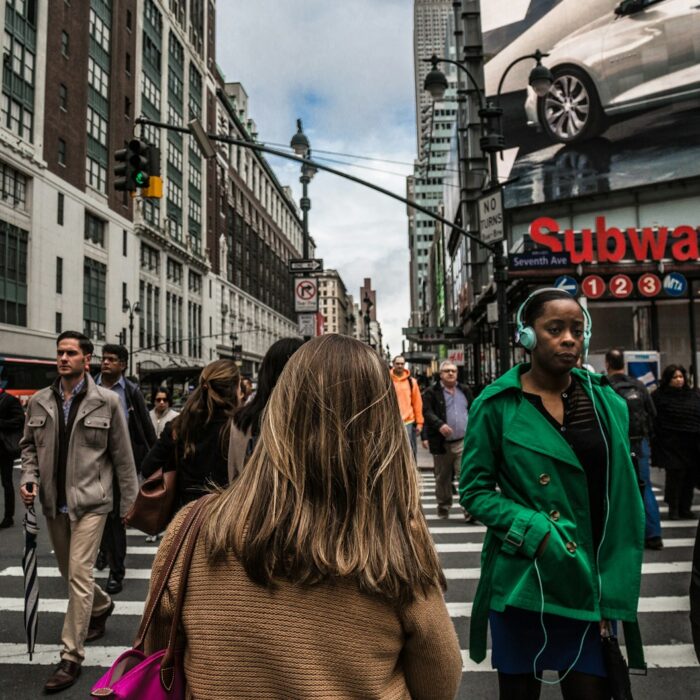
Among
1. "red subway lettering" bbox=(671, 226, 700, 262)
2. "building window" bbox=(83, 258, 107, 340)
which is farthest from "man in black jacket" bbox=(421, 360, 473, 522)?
"building window" bbox=(83, 258, 107, 340)

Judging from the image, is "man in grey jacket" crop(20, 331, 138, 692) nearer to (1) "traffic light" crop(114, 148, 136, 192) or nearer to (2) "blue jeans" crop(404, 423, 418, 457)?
(2) "blue jeans" crop(404, 423, 418, 457)

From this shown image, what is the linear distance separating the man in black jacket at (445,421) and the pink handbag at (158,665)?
318 inches

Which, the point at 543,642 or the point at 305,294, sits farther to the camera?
the point at 305,294

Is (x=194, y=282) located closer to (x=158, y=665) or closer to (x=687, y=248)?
(x=687, y=248)

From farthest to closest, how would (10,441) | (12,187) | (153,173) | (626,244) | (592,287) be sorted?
(12,187) → (626,244) → (592,287) → (153,173) → (10,441)

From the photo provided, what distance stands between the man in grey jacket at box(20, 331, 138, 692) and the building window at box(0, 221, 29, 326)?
37.2 meters

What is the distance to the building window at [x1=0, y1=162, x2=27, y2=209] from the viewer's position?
124 feet

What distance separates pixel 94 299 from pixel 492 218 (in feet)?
138

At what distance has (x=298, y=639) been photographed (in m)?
1.45

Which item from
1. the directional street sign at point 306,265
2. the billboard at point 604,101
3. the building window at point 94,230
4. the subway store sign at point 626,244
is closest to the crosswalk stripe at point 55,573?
the directional street sign at point 306,265

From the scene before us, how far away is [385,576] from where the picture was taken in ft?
4.80

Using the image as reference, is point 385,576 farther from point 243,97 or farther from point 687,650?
point 243,97

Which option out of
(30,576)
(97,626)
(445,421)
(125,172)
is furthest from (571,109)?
(30,576)

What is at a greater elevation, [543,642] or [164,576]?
[164,576]
